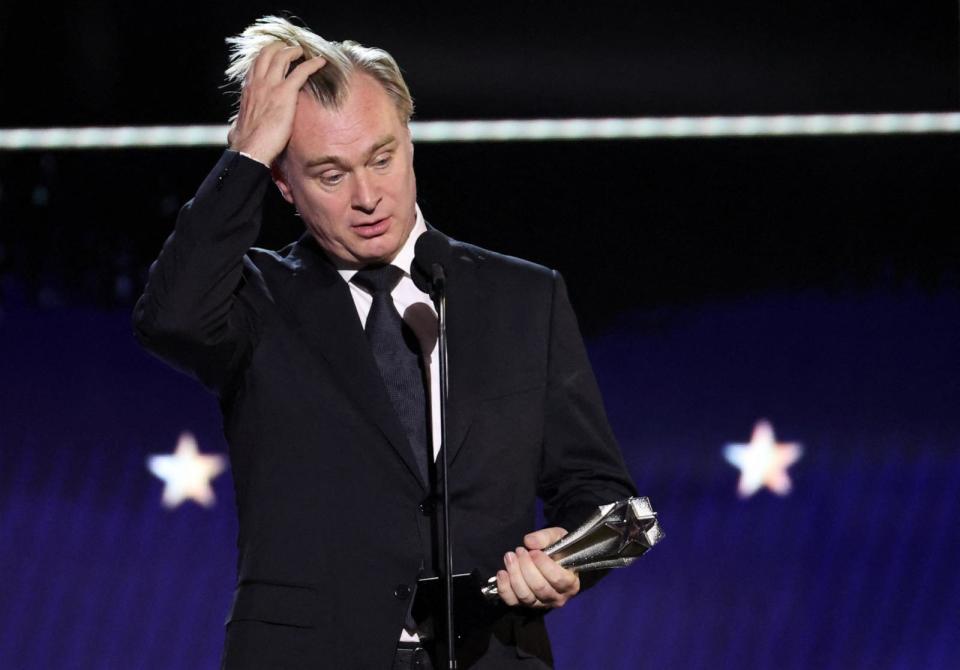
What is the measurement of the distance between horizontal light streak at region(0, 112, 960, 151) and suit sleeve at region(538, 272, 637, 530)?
145 centimetres

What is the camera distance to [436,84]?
319cm

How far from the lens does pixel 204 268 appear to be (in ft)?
5.15

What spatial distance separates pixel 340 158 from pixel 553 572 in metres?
0.65

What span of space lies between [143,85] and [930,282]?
6.58 feet

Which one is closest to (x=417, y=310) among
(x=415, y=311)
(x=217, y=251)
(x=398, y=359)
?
(x=415, y=311)

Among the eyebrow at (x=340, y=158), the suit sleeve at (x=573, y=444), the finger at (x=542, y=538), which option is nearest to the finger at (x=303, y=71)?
the eyebrow at (x=340, y=158)

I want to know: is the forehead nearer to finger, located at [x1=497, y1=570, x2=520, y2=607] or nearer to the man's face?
the man's face

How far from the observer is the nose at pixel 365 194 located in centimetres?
174


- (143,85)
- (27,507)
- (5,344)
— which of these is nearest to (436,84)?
(143,85)

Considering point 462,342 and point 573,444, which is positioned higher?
point 462,342

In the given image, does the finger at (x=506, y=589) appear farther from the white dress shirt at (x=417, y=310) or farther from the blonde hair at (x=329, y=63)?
the blonde hair at (x=329, y=63)

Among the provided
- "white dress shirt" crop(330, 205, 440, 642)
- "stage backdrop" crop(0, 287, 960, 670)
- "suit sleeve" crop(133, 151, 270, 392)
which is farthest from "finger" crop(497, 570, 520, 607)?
"stage backdrop" crop(0, 287, 960, 670)

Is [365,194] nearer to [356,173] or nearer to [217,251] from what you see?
[356,173]

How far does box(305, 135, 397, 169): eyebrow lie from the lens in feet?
5.76
